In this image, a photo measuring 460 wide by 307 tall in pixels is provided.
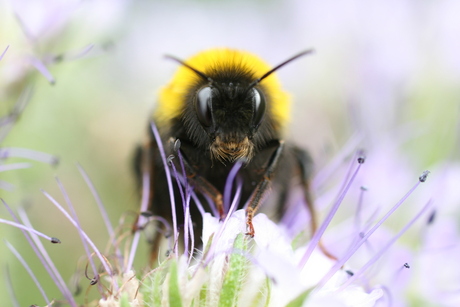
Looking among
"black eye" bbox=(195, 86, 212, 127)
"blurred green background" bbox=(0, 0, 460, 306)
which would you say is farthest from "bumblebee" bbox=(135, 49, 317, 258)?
"blurred green background" bbox=(0, 0, 460, 306)

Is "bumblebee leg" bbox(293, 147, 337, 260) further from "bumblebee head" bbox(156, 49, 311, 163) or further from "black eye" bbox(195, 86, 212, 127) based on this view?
"black eye" bbox(195, 86, 212, 127)

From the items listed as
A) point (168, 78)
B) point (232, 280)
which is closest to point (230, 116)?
point (232, 280)

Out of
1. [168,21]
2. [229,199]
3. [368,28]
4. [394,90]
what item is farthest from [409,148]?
[168,21]

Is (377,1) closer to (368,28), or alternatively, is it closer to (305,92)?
(368,28)

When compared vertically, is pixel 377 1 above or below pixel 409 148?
above

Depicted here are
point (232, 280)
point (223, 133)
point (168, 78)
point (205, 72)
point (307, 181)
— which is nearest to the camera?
point (232, 280)

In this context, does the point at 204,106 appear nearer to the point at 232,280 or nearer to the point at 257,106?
the point at 257,106

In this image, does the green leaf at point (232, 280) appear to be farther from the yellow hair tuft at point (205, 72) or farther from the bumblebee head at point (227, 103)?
the yellow hair tuft at point (205, 72)

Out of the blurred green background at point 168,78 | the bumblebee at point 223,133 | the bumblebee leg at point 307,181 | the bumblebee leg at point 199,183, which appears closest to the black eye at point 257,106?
the bumblebee at point 223,133
